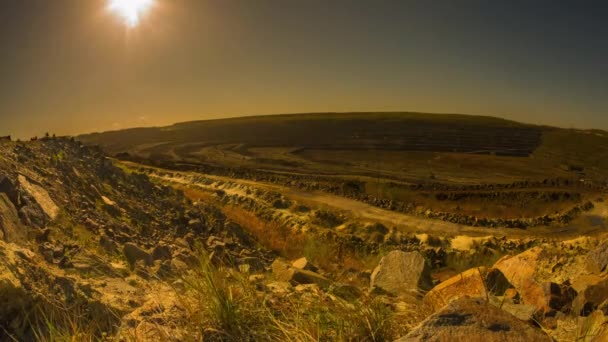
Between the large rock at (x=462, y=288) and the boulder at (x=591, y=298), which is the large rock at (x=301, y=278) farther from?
the boulder at (x=591, y=298)

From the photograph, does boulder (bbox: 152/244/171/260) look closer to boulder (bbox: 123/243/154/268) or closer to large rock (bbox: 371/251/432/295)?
boulder (bbox: 123/243/154/268)

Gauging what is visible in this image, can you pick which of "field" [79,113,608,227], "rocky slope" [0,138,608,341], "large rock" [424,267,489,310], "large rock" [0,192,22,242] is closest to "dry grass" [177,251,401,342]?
"rocky slope" [0,138,608,341]

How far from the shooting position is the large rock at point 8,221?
561cm

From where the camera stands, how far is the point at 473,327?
230 centimetres

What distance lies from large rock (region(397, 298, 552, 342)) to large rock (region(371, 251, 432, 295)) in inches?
172

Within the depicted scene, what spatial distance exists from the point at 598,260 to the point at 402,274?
285 cm

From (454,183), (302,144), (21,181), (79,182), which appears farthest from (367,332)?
(302,144)

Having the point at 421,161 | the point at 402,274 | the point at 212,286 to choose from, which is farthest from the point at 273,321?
the point at 421,161

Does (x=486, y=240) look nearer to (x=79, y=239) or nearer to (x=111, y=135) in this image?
(x=79, y=239)

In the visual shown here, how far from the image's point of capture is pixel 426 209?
22203mm

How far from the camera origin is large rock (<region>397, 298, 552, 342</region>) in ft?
7.39

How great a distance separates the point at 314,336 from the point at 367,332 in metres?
0.39

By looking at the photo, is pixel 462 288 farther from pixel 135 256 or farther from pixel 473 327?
pixel 135 256

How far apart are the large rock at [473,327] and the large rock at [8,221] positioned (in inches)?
212
